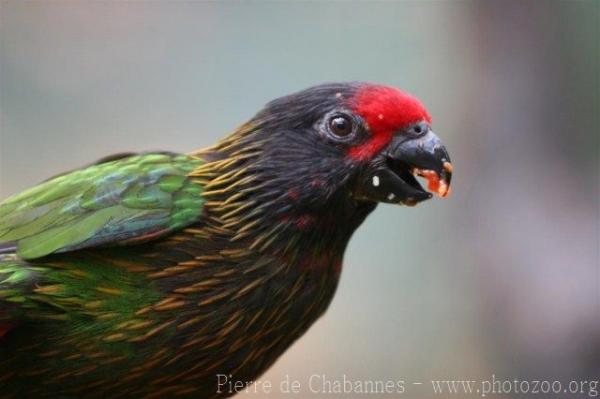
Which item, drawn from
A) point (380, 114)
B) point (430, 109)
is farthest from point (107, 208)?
point (430, 109)

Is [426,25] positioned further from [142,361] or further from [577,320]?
[142,361]

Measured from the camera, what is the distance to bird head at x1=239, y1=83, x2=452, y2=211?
2115mm

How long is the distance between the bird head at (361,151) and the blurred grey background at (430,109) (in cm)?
252

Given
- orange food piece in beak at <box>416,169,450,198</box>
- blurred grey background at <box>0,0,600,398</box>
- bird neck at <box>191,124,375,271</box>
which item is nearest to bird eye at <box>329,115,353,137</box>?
bird neck at <box>191,124,375,271</box>

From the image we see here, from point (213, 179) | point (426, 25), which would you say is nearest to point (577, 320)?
point (426, 25)

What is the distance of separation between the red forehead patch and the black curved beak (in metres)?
0.03

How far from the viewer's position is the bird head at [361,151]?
6.94 feet

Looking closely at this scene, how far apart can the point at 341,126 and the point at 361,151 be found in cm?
9

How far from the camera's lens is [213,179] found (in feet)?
7.25

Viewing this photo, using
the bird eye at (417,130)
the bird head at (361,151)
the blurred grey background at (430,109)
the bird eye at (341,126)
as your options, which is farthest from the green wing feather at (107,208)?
the blurred grey background at (430,109)

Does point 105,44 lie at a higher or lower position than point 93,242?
Answer: higher

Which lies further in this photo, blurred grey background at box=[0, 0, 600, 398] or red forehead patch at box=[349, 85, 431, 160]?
blurred grey background at box=[0, 0, 600, 398]

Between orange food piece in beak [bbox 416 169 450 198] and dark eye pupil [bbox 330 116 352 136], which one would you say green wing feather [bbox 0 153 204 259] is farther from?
orange food piece in beak [bbox 416 169 450 198]

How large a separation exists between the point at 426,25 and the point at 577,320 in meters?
2.03
